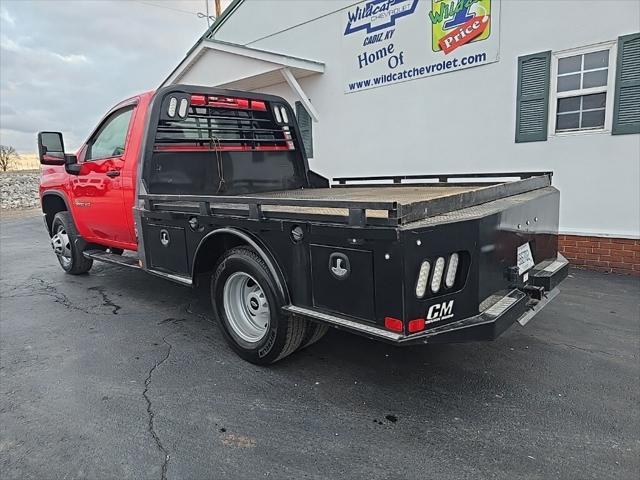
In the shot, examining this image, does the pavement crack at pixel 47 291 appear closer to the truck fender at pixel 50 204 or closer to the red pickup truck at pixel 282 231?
the red pickup truck at pixel 282 231

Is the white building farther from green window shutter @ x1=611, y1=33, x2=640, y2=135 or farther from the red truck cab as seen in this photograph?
the red truck cab

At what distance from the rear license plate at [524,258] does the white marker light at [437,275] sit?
31.9 inches

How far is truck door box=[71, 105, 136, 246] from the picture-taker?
489cm

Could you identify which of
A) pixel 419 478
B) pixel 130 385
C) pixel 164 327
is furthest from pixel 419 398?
pixel 164 327

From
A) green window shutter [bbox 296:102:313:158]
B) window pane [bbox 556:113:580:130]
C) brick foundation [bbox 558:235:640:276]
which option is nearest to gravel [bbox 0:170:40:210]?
green window shutter [bbox 296:102:313:158]

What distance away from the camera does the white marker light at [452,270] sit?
8.29 ft

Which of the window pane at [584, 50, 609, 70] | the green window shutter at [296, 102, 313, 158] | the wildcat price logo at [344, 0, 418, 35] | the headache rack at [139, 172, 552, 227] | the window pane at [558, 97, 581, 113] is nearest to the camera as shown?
the headache rack at [139, 172, 552, 227]

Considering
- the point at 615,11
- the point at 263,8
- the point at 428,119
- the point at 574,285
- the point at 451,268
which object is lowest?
the point at 574,285

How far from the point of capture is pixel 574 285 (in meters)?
5.68

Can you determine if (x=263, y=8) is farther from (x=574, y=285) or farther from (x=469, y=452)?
(x=469, y=452)

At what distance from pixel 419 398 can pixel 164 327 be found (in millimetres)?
2617

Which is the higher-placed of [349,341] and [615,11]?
[615,11]

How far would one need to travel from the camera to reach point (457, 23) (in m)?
7.24

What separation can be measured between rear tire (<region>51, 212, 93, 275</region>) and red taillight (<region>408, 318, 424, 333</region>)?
5244 mm
